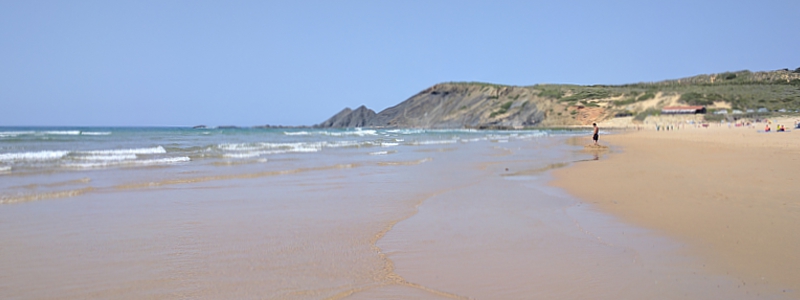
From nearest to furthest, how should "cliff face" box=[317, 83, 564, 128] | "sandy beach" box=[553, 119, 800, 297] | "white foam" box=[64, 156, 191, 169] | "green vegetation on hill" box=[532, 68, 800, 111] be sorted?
1. "sandy beach" box=[553, 119, 800, 297]
2. "white foam" box=[64, 156, 191, 169]
3. "green vegetation on hill" box=[532, 68, 800, 111]
4. "cliff face" box=[317, 83, 564, 128]

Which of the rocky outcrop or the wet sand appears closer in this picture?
the wet sand

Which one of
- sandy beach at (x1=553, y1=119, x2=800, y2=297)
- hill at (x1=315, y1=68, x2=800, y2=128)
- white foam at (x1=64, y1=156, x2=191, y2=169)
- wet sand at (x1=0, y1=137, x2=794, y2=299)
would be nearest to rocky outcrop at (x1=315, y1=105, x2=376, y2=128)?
hill at (x1=315, y1=68, x2=800, y2=128)

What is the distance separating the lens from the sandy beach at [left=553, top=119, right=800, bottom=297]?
4.07 meters

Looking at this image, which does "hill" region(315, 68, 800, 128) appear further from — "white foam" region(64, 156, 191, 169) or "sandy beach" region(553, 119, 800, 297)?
"white foam" region(64, 156, 191, 169)

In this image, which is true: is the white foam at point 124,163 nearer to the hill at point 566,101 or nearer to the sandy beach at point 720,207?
the sandy beach at point 720,207

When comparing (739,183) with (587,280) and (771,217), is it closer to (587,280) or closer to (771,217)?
(771,217)

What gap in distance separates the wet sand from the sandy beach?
0.22 m

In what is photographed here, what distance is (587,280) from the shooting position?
374 cm

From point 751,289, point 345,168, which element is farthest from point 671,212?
point 345,168

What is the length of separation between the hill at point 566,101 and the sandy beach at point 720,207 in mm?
76470

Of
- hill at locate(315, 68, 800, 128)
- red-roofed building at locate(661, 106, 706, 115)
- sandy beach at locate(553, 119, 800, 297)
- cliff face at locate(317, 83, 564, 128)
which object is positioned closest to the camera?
sandy beach at locate(553, 119, 800, 297)

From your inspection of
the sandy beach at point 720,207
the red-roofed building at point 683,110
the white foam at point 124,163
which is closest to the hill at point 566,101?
the red-roofed building at point 683,110

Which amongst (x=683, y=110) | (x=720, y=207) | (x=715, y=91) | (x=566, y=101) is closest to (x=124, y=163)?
(x=720, y=207)

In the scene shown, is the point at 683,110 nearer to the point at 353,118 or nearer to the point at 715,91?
the point at 715,91
